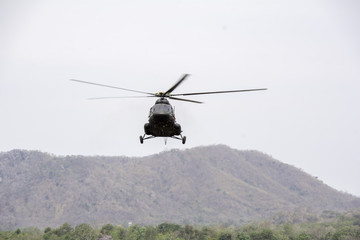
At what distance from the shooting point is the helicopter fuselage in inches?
1161

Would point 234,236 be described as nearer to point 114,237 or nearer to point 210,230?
point 210,230

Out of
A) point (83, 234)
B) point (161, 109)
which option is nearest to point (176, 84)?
point (161, 109)

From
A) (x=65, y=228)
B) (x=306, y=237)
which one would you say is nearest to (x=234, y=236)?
(x=306, y=237)

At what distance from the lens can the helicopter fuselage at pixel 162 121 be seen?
29484 millimetres

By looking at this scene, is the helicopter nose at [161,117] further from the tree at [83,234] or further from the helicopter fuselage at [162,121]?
the tree at [83,234]

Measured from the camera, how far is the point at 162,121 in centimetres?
2978

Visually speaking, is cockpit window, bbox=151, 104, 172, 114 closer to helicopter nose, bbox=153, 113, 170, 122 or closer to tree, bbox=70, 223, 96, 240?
helicopter nose, bbox=153, 113, 170, 122

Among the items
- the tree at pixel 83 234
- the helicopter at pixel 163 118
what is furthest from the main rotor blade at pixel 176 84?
the tree at pixel 83 234

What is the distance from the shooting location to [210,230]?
11719 cm

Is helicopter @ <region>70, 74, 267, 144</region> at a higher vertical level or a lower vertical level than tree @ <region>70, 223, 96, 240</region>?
higher

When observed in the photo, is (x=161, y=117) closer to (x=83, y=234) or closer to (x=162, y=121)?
(x=162, y=121)

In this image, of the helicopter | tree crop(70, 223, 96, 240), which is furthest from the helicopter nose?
tree crop(70, 223, 96, 240)

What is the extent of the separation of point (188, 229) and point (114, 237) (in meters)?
18.0

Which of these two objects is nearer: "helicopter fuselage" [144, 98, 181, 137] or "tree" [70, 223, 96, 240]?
"helicopter fuselage" [144, 98, 181, 137]
